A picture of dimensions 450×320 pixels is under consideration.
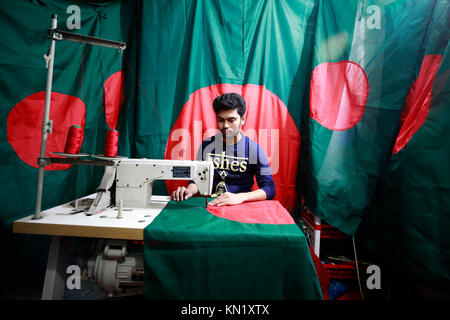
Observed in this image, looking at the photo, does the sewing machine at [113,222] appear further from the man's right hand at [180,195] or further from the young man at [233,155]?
the young man at [233,155]

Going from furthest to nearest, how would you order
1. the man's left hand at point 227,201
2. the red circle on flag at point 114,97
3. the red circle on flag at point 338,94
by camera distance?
the red circle on flag at point 114,97 → the red circle on flag at point 338,94 → the man's left hand at point 227,201

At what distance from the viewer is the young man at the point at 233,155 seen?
154 centimetres

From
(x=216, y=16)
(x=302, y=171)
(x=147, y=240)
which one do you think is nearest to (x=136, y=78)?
(x=216, y=16)

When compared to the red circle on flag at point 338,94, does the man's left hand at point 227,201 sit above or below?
below

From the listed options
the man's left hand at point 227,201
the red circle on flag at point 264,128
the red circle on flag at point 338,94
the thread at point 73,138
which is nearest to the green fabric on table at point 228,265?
the man's left hand at point 227,201

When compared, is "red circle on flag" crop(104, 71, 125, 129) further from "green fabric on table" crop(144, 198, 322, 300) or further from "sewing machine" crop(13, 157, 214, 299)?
"green fabric on table" crop(144, 198, 322, 300)

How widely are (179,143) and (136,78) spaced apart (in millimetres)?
785

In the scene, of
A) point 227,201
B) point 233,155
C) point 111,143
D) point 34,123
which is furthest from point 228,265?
point 34,123

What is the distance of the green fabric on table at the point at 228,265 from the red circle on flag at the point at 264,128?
1.10m

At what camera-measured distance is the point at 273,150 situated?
190 cm

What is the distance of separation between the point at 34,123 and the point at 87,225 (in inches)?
48.8

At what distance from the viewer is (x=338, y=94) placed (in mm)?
1646

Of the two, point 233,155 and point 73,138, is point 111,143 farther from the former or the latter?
→ point 233,155

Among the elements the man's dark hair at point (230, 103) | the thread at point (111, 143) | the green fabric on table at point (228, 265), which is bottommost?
the green fabric on table at point (228, 265)
